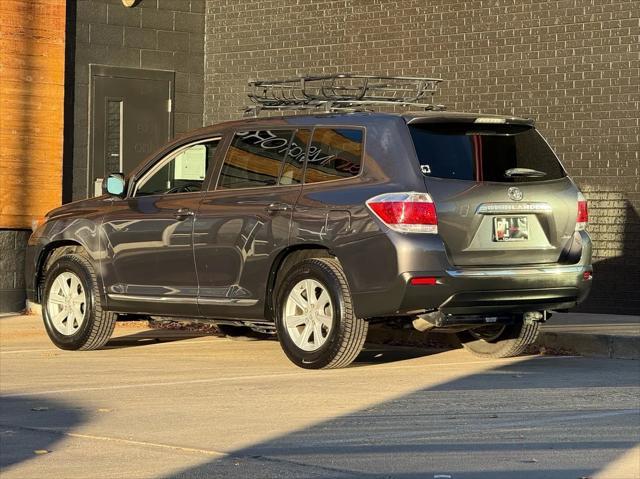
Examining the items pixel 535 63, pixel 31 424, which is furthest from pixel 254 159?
pixel 535 63

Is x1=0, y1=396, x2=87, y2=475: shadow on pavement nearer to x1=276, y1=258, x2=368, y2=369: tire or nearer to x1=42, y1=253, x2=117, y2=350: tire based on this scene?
x1=276, y1=258, x2=368, y2=369: tire

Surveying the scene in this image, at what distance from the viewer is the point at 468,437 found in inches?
301

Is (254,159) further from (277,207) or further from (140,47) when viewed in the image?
(140,47)

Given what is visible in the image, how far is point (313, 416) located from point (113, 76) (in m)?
11.5

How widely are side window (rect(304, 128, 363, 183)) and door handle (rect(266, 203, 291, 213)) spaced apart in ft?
0.76

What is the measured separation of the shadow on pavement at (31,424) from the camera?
24.0 feet

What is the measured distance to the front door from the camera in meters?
11.6

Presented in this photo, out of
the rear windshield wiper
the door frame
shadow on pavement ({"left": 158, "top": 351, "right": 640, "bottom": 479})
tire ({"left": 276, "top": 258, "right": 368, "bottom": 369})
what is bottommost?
shadow on pavement ({"left": 158, "top": 351, "right": 640, "bottom": 479})

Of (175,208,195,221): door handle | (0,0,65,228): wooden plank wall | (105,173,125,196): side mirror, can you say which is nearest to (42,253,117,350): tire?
(105,173,125,196): side mirror

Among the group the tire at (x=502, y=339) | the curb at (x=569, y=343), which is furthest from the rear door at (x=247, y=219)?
the tire at (x=502, y=339)

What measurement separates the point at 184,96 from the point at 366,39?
2.97 metres

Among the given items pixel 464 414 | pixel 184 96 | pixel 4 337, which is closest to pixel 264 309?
pixel 464 414

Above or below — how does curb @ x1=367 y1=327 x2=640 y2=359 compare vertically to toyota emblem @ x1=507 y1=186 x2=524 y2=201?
below

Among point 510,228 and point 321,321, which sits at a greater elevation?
point 510,228
